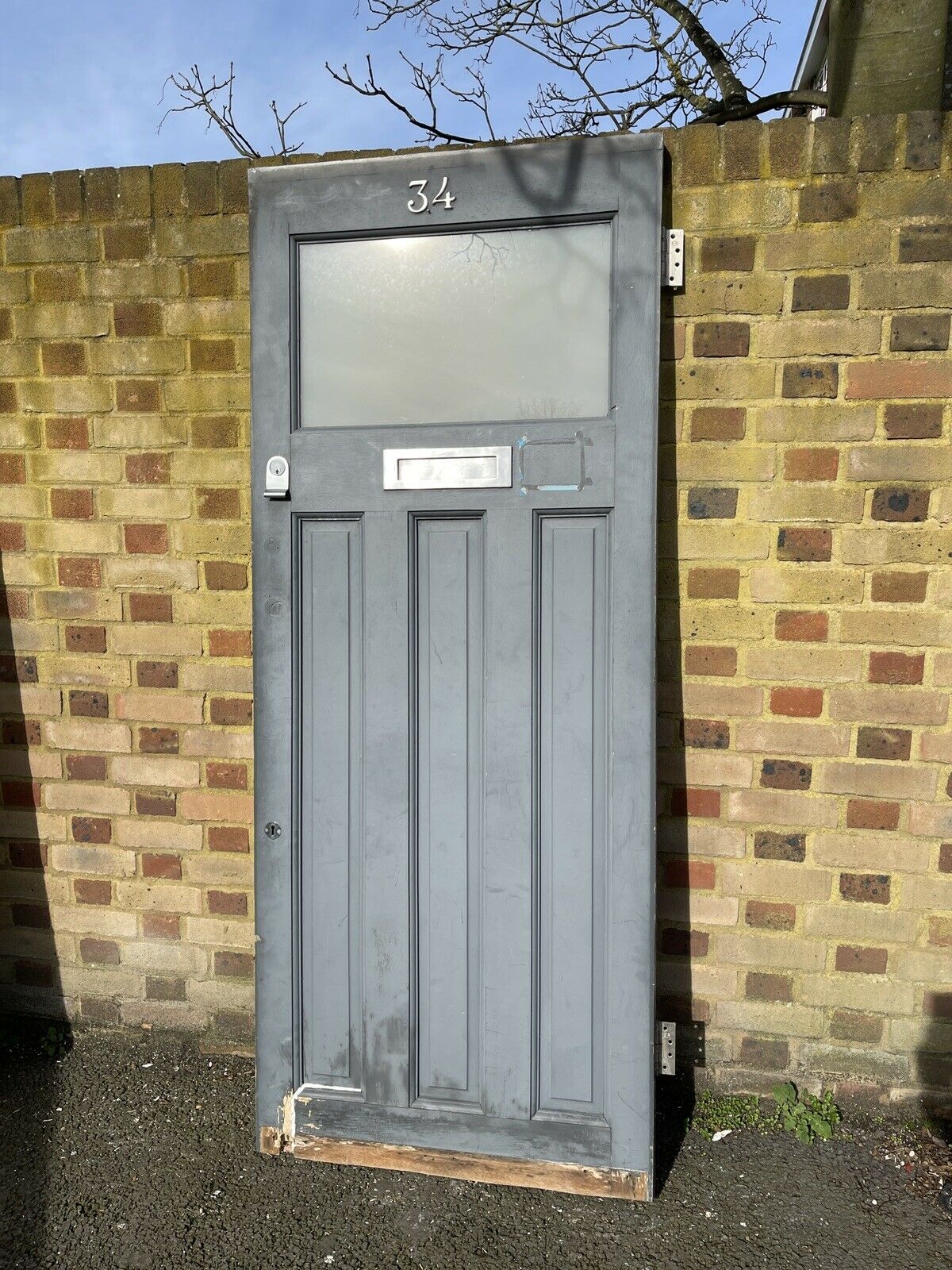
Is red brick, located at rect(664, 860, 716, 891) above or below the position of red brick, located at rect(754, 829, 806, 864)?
below

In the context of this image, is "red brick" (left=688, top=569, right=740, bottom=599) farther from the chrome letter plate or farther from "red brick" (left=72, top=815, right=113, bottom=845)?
"red brick" (left=72, top=815, right=113, bottom=845)

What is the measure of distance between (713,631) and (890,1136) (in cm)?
155

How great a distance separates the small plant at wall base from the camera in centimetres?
254

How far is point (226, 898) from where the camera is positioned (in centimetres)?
285

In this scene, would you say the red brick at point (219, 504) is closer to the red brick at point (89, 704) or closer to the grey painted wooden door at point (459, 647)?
the grey painted wooden door at point (459, 647)

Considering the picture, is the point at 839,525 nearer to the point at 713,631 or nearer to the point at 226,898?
the point at 713,631

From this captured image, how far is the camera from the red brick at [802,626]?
2457 millimetres

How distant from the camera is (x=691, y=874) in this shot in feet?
8.56

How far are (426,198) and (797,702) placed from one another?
173cm

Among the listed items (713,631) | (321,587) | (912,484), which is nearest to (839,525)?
(912,484)

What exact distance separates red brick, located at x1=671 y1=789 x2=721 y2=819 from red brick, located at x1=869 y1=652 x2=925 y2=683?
21.9 inches

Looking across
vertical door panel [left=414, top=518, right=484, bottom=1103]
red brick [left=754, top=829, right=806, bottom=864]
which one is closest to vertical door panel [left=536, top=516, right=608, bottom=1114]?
vertical door panel [left=414, top=518, right=484, bottom=1103]

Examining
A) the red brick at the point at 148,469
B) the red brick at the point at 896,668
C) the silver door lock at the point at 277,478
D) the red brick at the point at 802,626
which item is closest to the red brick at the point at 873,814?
the red brick at the point at 896,668

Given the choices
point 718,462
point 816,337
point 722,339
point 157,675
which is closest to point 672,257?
point 722,339
